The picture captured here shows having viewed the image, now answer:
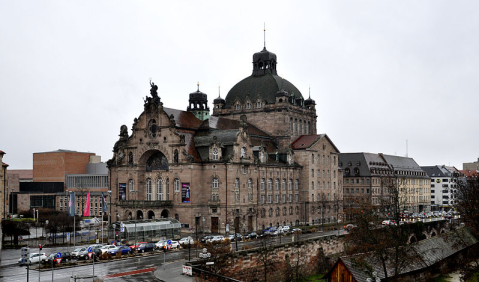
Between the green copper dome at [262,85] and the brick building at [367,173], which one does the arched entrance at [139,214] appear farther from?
the brick building at [367,173]

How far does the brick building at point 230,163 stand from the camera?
3730 inches

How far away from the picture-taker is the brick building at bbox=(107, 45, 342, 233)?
94750mm

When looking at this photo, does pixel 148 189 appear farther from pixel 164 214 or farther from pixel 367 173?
pixel 367 173

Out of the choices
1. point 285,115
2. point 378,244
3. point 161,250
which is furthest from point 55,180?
point 378,244

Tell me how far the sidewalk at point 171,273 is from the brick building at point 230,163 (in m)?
30.6

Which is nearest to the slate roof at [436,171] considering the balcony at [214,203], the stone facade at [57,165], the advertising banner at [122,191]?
the stone facade at [57,165]

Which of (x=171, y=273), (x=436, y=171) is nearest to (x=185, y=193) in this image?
(x=171, y=273)

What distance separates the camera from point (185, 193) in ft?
311

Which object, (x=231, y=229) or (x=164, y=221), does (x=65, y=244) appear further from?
(x=231, y=229)

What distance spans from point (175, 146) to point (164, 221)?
15.5 metres

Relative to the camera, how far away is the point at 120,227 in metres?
81.8

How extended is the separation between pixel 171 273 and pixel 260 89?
71.2 m

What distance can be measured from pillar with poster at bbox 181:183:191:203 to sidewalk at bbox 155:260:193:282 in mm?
32218

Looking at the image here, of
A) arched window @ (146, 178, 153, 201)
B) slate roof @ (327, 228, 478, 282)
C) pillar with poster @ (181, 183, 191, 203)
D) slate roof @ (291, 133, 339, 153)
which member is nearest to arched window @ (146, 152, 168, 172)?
arched window @ (146, 178, 153, 201)
